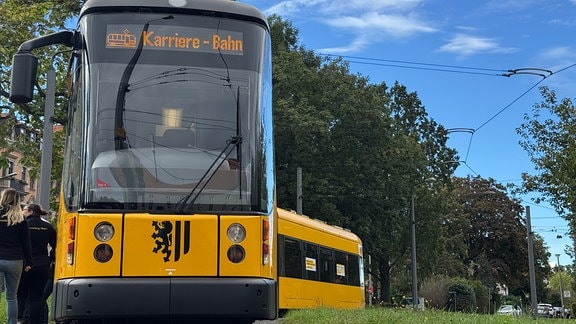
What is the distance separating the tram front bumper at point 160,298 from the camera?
18.3 feet

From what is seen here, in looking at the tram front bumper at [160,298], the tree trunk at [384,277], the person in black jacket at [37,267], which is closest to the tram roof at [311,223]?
the person in black jacket at [37,267]

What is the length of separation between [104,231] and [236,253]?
1.20m

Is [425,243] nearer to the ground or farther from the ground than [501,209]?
nearer to the ground

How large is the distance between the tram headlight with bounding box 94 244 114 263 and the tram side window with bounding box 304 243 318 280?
13.0 metres

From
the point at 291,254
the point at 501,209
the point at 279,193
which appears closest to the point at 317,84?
the point at 279,193

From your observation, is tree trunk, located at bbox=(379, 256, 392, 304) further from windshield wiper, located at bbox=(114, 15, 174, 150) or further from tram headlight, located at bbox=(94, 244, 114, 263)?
tram headlight, located at bbox=(94, 244, 114, 263)

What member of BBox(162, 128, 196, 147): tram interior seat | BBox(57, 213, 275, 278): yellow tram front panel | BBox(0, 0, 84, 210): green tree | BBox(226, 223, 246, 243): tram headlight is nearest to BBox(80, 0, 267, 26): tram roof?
BBox(162, 128, 196, 147): tram interior seat

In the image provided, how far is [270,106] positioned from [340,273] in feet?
47.9

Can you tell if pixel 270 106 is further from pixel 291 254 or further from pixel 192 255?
pixel 291 254

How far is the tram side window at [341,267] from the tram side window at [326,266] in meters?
0.38

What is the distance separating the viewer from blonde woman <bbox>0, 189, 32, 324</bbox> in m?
7.25

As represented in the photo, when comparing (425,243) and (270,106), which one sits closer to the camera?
(270,106)

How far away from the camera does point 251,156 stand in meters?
6.29

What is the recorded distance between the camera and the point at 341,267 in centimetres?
2080
